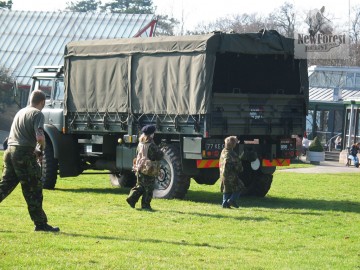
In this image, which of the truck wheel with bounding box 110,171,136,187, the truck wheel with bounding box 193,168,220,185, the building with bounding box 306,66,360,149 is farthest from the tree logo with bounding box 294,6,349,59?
the truck wheel with bounding box 193,168,220,185

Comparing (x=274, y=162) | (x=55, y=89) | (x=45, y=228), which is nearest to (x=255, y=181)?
(x=274, y=162)

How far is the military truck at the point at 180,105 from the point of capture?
757 inches

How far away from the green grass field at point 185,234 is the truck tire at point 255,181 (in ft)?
1.08

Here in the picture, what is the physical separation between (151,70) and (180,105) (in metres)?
1.09

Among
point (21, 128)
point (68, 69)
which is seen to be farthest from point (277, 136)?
point (21, 128)

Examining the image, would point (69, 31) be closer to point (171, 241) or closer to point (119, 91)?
point (119, 91)

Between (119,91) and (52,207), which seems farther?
(119,91)

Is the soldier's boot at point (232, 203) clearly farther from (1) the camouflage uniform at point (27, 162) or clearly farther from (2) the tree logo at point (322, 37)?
(2) the tree logo at point (322, 37)

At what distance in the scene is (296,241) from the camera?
13.6 metres

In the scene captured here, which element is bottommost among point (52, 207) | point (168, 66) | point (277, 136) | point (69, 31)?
point (52, 207)

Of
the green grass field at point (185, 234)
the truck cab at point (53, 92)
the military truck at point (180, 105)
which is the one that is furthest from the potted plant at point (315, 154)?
the military truck at point (180, 105)

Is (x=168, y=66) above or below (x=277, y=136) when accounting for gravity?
above

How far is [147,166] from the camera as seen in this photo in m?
17.2

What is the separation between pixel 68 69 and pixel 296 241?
31.8 ft
